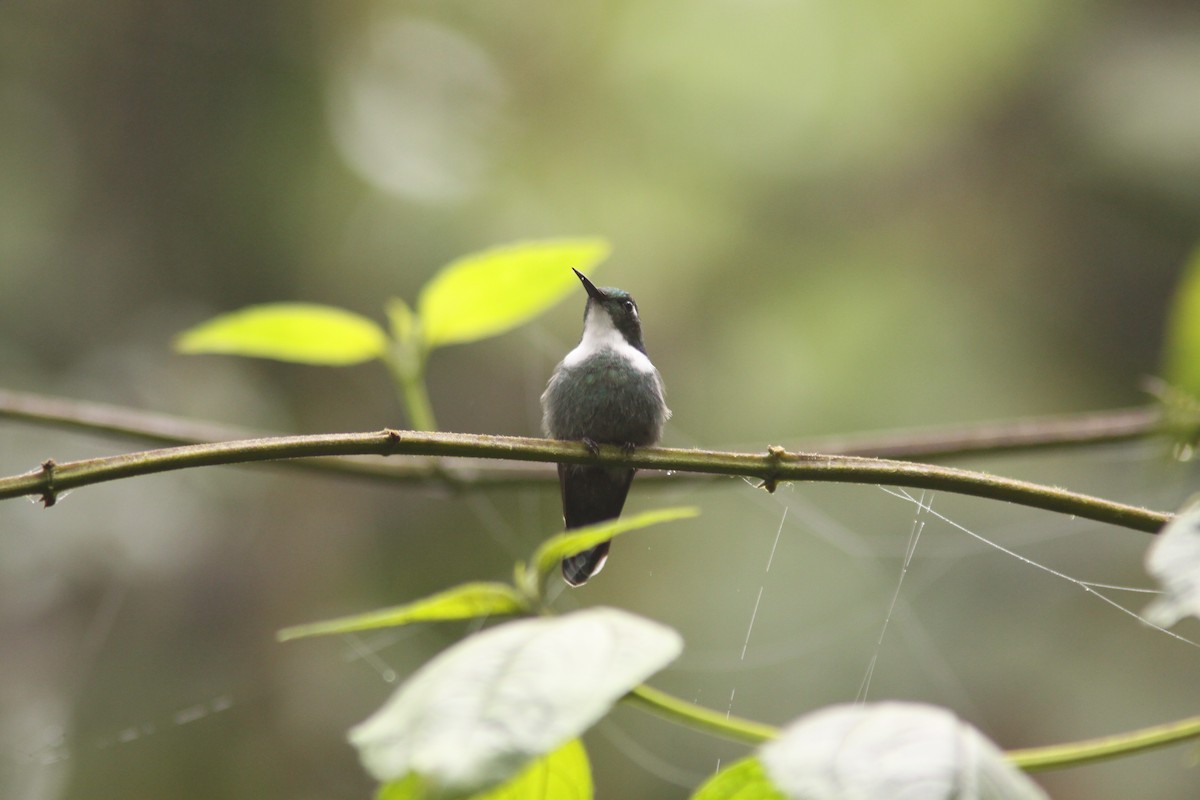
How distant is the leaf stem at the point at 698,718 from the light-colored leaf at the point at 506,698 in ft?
0.97

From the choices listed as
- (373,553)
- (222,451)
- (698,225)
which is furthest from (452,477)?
(698,225)

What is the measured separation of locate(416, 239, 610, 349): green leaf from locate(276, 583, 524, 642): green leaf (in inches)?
24.7

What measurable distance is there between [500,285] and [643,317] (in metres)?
3.19

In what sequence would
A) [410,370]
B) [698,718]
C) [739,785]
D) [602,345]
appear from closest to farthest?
1. [739,785]
2. [698,718]
3. [410,370]
4. [602,345]

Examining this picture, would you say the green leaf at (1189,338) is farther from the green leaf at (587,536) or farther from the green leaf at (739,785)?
the green leaf at (739,785)

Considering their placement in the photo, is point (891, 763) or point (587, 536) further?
point (587, 536)

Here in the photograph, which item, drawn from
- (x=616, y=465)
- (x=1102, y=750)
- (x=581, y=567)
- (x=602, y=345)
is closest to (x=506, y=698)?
(x=616, y=465)

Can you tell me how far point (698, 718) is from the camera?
1.04 meters

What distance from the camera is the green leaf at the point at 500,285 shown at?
1547 mm

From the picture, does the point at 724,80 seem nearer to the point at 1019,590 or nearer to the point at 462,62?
the point at 462,62

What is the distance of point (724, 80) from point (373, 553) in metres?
2.75

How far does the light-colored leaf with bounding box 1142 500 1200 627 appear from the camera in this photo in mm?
695

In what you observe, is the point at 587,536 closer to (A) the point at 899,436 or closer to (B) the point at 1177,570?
(B) the point at 1177,570

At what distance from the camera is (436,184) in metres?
4.80
